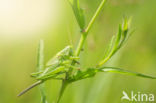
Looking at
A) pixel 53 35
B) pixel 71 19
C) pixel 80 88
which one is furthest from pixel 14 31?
pixel 80 88

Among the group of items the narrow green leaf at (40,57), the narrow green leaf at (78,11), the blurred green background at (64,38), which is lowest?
the blurred green background at (64,38)

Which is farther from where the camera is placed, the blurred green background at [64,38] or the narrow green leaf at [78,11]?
the blurred green background at [64,38]

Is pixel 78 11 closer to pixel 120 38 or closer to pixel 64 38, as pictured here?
pixel 120 38

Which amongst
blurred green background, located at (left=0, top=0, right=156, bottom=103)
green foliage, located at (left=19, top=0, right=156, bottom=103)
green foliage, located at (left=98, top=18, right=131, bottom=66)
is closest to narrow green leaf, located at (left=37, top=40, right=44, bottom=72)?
green foliage, located at (left=19, top=0, right=156, bottom=103)

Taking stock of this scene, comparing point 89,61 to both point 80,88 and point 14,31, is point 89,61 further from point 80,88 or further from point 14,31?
point 14,31

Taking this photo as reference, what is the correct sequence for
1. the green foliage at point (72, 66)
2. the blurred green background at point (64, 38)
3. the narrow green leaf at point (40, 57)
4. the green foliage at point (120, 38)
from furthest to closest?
the blurred green background at point (64, 38) → the narrow green leaf at point (40, 57) → the green foliage at point (120, 38) → the green foliage at point (72, 66)

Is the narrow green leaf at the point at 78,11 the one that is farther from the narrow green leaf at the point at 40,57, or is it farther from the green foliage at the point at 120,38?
the narrow green leaf at the point at 40,57

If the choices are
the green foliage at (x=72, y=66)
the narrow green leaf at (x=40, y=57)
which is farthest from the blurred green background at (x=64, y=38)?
the green foliage at (x=72, y=66)

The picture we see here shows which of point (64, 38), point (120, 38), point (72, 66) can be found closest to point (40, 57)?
point (72, 66)
